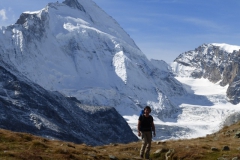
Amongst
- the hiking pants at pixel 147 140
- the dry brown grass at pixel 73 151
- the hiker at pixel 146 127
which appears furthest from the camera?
the hiking pants at pixel 147 140

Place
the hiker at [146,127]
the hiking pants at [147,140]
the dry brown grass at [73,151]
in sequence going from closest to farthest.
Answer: the dry brown grass at [73,151] → the hiker at [146,127] → the hiking pants at [147,140]

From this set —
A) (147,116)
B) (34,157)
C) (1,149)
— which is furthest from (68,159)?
(147,116)

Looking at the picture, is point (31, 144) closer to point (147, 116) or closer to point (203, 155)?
point (147, 116)

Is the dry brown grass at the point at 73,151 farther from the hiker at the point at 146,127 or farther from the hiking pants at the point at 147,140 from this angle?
the hiker at the point at 146,127

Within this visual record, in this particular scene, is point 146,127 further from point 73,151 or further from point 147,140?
point 73,151

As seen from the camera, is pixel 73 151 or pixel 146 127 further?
pixel 146 127

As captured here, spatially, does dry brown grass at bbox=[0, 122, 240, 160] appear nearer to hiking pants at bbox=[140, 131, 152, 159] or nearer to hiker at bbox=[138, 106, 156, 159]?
hiking pants at bbox=[140, 131, 152, 159]

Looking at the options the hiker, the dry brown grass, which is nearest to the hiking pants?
the hiker

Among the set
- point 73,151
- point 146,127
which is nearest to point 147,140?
point 146,127

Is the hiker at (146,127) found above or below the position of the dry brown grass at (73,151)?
above

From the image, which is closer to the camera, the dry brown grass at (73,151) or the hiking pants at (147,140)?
the dry brown grass at (73,151)

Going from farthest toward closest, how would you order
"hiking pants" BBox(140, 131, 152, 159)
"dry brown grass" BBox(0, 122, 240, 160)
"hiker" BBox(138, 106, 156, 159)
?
"hiking pants" BBox(140, 131, 152, 159), "hiker" BBox(138, 106, 156, 159), "dry brown grass" BBox(0, 122, 240, 160)

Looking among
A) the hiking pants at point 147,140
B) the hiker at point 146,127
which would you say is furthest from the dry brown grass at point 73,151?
the hiker at point 146,127

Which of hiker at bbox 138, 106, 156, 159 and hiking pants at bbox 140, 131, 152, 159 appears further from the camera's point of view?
hiking pants at bbox 140, 131, 152, 159
